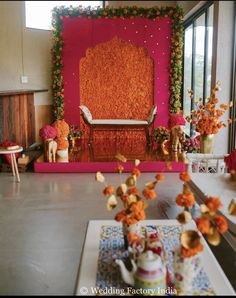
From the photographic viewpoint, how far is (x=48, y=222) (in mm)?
4094

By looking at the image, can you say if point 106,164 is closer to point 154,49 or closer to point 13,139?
point 13,139

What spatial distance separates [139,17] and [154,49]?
838 mm

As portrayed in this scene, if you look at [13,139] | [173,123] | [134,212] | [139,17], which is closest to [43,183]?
[13,139]

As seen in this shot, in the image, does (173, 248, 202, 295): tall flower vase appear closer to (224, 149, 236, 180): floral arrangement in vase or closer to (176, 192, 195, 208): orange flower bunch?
(176, 192, 195, 208): orange flower bunch

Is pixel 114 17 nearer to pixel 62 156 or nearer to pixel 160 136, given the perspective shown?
pixel 160 136

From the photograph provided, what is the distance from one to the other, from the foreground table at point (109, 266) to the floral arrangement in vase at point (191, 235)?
105mm

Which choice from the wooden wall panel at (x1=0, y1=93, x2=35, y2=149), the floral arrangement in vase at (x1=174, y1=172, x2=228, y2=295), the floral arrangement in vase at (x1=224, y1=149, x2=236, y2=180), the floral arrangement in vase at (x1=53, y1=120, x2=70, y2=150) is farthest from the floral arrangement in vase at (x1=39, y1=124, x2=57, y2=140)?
the floral arrangement in vase at (x1=174, y1=172, x2=228, y2=295)

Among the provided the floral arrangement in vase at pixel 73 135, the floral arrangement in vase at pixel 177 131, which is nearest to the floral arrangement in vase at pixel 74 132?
the floral arrangement in vase at pixel 73 135

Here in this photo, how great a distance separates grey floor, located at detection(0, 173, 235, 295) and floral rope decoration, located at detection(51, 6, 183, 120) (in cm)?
351

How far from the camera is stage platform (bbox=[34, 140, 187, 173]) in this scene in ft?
20.9

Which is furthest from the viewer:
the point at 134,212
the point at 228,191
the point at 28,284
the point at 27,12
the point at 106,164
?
the point at 27,12

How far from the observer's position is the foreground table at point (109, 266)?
6.33 ft

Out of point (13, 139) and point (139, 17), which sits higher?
point (139, 17)

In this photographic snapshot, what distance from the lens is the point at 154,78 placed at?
917cm
